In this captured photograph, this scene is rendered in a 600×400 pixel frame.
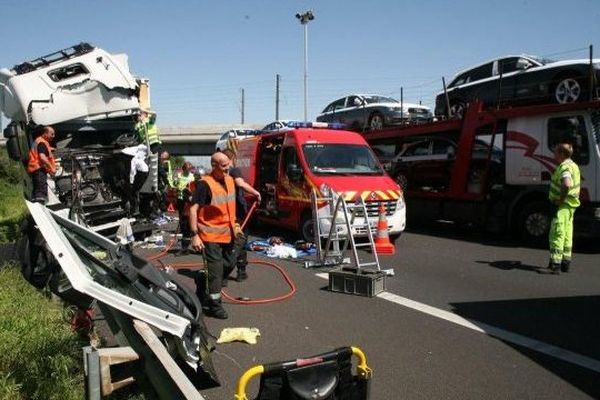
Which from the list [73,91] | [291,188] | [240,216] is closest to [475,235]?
[291,188]

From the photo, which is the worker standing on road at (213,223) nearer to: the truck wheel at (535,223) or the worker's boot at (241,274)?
the worker's boot at (241,274)

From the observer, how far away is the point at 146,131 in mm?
11336

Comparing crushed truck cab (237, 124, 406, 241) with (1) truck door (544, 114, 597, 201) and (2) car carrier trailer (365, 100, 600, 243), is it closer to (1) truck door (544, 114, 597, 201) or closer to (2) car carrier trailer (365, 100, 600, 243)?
(2) car carrier trailer (365, 100, 600, 243)

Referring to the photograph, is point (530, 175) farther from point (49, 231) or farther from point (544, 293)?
point (49, 231)

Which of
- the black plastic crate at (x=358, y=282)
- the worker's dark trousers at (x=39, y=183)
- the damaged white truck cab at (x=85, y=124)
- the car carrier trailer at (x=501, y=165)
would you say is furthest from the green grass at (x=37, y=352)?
the car carrier trailer at (x=501, y=165)

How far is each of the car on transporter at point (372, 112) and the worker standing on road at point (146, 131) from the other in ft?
21.8

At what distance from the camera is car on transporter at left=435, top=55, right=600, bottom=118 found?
10.7m

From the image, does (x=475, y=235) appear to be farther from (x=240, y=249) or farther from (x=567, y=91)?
(x=240, y=249)

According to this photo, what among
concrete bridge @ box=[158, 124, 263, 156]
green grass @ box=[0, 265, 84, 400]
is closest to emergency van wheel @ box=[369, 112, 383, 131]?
green grass @ box=[0, 265, 84, 400]

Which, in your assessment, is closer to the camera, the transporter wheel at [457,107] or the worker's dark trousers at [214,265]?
the worker's dark trousers at [214,265]

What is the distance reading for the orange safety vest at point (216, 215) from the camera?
6.20 meters

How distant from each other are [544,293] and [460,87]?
806 cm

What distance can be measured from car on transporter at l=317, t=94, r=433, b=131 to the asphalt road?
756 centimetres

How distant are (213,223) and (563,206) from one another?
16.7ft
